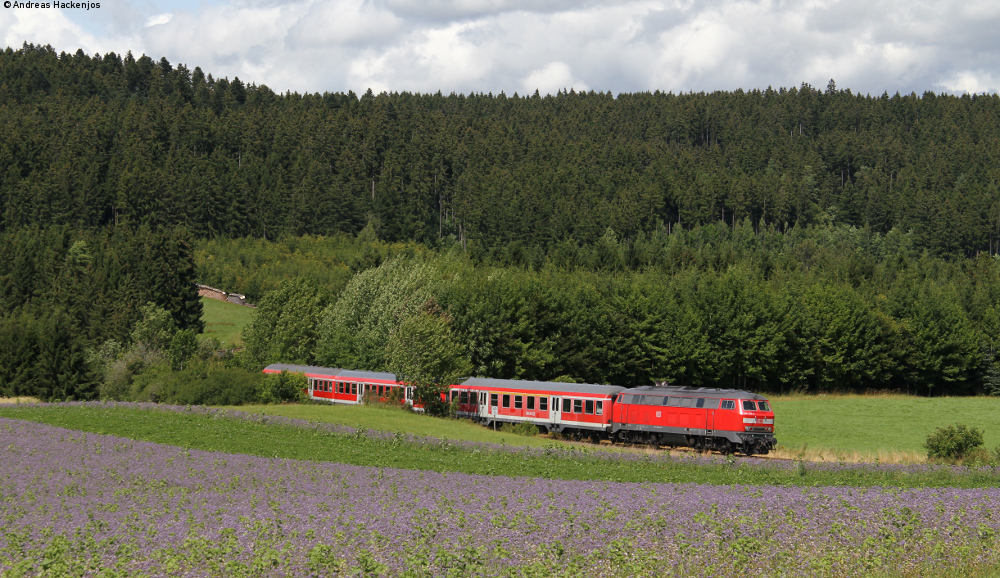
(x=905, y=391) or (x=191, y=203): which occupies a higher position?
(x=191, y=203)

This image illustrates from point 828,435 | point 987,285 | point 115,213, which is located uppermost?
point 115,213

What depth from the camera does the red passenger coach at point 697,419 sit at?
4369cm

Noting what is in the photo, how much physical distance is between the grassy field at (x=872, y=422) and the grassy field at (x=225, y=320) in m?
73.0

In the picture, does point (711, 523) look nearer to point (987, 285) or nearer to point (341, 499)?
point (341, 499)

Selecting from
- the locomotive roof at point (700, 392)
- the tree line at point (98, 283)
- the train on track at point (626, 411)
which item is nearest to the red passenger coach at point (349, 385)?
the train on track at point (626, 411)

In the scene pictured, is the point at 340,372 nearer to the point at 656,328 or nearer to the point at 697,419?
the point at 697,419

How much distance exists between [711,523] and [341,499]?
864 cm

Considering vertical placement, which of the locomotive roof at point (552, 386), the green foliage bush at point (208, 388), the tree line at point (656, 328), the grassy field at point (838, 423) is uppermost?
the tree line at point (656, 328)

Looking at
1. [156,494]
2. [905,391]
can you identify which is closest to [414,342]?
[156,494]

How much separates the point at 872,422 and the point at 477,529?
55429mm

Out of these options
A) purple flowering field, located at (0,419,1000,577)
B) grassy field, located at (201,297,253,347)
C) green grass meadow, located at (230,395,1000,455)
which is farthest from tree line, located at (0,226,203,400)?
purple flowering field, located at (0,419,1000,577)

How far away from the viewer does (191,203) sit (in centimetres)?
19512

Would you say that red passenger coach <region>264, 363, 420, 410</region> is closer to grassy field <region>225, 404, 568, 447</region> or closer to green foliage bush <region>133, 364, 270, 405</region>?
green foliage bush <region>133, 364, 270, 405</region>

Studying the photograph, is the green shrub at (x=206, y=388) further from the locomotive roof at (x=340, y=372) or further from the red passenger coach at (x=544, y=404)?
the red passenger coach at (x=544, y=404)
